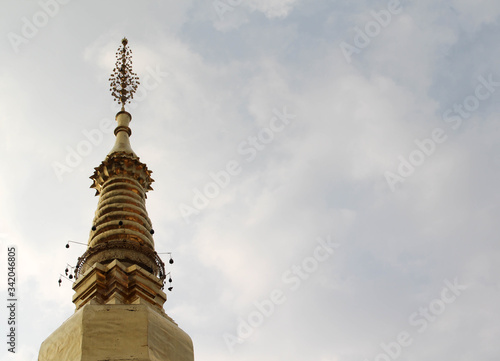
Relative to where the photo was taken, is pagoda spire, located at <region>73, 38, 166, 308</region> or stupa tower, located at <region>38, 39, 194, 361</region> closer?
stupa tower, located at <region>38, 39, 194, 361</region>

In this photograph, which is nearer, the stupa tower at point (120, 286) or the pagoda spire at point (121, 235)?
the stupa tower at point (120, 286)

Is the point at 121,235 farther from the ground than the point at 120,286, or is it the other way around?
the point at 121,235

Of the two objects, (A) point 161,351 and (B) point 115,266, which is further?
(B) point 115,266

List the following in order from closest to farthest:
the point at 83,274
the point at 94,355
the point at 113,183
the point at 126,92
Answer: the point at 94,355
the point at 83,274
the point at 113,183
the point at 126,92

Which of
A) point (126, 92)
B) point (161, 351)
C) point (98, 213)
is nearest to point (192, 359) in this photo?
point (161, 351)

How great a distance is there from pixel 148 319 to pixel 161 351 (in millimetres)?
873

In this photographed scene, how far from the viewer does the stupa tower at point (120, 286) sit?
53.6 ft

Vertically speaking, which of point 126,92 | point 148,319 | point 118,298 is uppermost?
point 126,92

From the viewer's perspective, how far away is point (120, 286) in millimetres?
19000

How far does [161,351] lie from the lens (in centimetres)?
1670

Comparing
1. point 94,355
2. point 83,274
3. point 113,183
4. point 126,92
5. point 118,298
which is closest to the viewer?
point 94,355

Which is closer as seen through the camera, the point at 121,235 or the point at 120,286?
the point at 120,286

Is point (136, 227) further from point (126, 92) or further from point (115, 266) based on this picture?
point (126, 92)

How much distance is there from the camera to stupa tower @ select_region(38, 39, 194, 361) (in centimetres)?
1634
